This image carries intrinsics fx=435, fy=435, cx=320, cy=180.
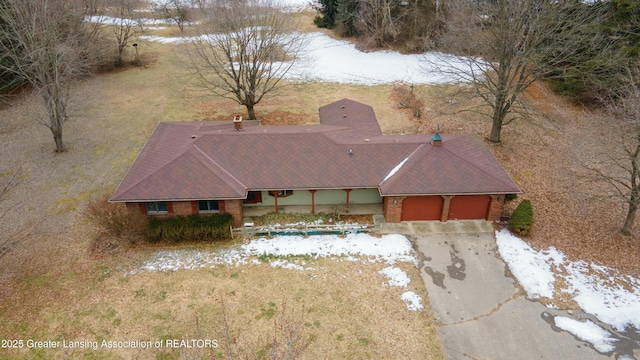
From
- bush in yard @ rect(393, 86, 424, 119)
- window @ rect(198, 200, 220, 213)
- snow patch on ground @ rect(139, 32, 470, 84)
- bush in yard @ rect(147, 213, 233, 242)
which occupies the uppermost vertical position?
snow patch on ground @ rect(139, 32, 470, 84)

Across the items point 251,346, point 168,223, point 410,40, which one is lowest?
point 251,346

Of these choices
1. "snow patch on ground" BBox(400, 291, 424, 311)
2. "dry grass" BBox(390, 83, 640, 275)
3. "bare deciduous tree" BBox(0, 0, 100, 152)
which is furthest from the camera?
"bare deciduous tree" BBox(0, 0, 100, 152)

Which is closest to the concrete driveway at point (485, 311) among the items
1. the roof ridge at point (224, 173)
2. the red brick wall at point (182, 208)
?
the roof ridge at point (224, 173)

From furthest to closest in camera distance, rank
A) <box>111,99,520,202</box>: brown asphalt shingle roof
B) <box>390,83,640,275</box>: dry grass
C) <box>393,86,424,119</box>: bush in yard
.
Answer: <box>393,86,424,119</box>: bush in yard → <box>111,99,520,202</box>: brown asphalt shingle roof → <box>390,83,640,275</box>: dry grass

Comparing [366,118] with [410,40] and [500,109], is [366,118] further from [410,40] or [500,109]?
[410,40]

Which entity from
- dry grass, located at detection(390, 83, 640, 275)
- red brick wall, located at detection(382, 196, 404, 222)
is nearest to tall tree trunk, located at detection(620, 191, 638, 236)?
dry grass, located at detection(390, 83, 640, 275)

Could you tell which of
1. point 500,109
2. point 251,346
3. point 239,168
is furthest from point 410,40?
point 251,346

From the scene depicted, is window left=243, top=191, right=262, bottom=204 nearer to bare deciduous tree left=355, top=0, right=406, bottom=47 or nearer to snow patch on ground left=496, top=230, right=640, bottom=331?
snow patch on ground left=496, top=230, right=640, bottom=331
